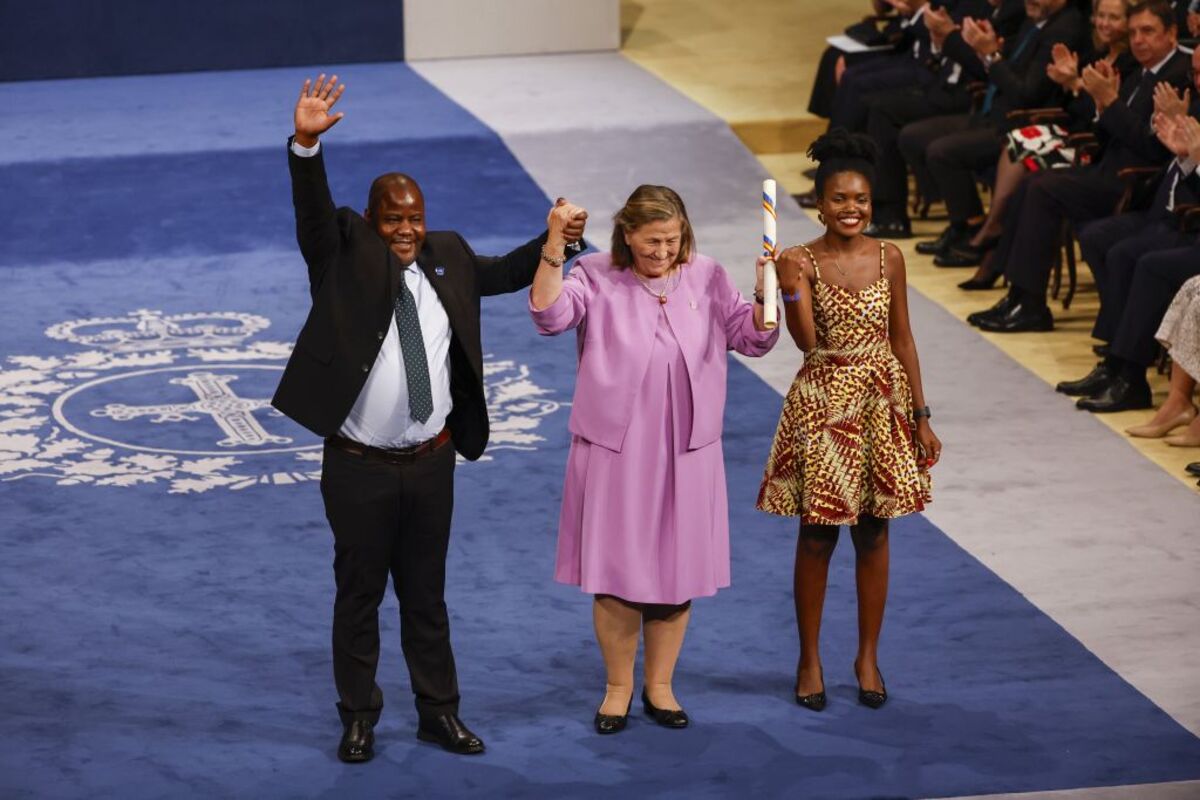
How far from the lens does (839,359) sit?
5.23 meters

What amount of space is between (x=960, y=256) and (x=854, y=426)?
4.88 metres

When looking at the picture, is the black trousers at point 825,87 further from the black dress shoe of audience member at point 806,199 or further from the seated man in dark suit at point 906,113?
the seated man in dark suit at point 906,113

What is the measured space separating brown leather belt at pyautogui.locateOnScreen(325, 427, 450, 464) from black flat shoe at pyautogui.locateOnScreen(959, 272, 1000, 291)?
5.08m

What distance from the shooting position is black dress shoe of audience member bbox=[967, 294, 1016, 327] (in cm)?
895

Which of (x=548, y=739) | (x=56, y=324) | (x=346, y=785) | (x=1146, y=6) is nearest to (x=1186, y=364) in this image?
(x=1146, y=6)

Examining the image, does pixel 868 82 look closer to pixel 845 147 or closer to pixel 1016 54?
pixel 1016 54

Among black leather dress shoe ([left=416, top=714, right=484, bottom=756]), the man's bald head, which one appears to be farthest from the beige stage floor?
the man's bald head

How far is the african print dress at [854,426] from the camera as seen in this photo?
5.22 meters

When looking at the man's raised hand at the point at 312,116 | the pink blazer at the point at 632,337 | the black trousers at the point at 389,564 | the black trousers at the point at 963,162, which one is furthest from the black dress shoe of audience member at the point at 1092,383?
the man's raised hand at the point at 312,116

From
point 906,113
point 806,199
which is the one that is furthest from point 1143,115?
point 806,199

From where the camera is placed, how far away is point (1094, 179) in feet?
28.7

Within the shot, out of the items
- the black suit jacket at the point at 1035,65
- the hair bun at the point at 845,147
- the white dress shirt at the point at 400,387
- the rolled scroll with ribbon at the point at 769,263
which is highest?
the hair bun at the point at 845,147

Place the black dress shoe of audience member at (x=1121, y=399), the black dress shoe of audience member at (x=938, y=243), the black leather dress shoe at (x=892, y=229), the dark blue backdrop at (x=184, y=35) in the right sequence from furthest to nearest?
the dark blue backdrop at (x=184, y=35) < the black leather dress shoe at (x=892, y=229) < the black dress shoe of audience member at (x=938, y=243) < the black dress shoe of audience member at (x=1121, y=399)

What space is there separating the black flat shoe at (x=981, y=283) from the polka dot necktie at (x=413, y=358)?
513cm
